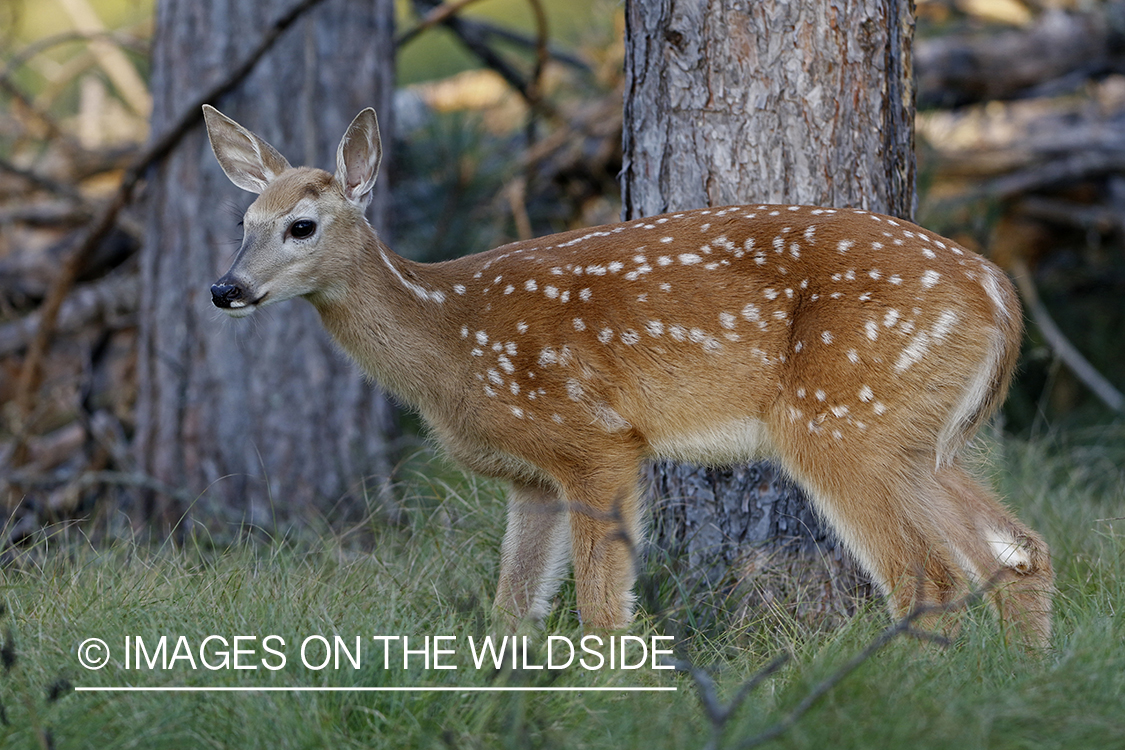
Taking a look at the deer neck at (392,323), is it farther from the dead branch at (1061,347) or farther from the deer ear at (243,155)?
the dead branch at (1061,347)

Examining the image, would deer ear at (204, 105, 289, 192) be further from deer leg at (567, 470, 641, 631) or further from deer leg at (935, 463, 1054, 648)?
deer leg at (935, 463, 1054, 648)

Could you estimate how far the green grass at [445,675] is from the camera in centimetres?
278

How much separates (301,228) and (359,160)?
1.27 feet

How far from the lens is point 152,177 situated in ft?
22.5

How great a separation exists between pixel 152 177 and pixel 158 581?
12.1ft

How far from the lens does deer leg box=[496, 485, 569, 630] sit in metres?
4.16

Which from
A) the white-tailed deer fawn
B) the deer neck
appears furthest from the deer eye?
the deer neck

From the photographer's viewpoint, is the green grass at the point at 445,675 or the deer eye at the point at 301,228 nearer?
the green grass at the point at 445,675

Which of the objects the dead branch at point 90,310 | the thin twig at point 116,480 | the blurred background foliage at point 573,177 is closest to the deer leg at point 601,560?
the thin twig at point 116,480

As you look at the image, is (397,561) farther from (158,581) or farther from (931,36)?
(931,36)

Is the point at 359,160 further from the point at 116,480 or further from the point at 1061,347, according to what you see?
the point at 1061,347

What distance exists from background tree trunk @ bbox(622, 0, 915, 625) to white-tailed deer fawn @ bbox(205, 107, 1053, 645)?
1.49ft

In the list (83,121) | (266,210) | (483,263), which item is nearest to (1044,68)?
(483,263)

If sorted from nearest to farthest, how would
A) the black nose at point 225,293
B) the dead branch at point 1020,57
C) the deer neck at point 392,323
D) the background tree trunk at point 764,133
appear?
the black nose at point 225,293 → the deer neck at point 392,323 → the background tree trunk at point 764,133 → the dead branch at point 1020,57
